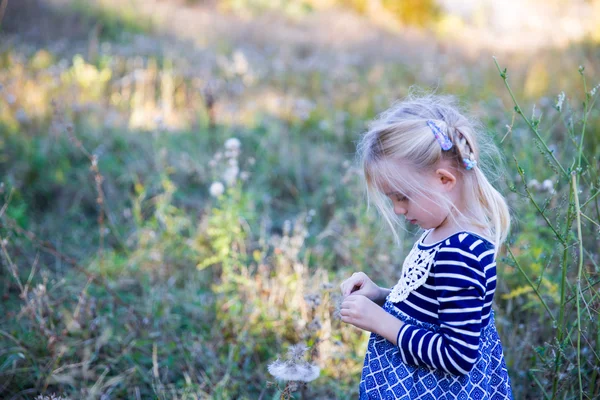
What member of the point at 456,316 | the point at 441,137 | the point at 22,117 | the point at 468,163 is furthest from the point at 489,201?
the point at 22,117

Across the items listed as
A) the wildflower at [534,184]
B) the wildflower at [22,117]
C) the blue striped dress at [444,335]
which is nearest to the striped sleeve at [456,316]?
the blue striped dress at [444,335]

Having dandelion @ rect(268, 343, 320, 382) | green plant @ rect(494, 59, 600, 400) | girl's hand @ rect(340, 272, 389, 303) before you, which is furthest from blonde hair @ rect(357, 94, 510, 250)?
dandelion @ rect(268, 343, 320, 382)

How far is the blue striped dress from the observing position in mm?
1399

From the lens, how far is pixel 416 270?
157 centimetres

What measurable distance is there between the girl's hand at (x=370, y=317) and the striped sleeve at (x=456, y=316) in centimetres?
7

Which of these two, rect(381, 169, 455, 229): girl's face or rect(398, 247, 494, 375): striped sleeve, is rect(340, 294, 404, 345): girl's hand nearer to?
rect(398, 247, 494, 375): striped sleeve

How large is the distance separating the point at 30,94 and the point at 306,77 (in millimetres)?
3165

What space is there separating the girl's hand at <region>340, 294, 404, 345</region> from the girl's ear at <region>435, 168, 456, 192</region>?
0.41 metres

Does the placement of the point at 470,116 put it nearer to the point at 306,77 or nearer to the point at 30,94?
the point at 30,94

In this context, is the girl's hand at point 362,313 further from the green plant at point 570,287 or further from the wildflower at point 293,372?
the green plant at point 570,287

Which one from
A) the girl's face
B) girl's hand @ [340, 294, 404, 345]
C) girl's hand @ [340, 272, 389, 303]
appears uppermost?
the girl's face

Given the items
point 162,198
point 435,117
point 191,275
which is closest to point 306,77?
point 162,198

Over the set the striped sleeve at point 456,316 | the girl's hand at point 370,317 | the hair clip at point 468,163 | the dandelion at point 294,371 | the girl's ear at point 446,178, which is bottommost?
the dandelion at point 294,371

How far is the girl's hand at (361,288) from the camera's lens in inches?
67.8
